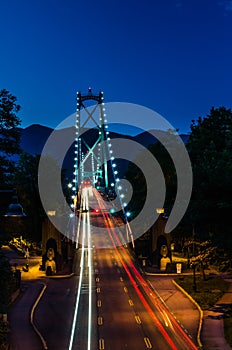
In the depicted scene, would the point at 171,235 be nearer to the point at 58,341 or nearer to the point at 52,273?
the point at 52,273

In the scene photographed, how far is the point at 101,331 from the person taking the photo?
24984 mm

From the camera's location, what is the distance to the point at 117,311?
29578 millimetres

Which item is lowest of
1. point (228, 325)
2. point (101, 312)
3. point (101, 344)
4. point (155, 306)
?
point (101, 344)

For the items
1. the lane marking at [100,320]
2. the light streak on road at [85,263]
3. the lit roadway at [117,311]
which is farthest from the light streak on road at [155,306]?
the light streak on road at [85,263]

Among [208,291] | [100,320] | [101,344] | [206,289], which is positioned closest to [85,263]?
[206,289]

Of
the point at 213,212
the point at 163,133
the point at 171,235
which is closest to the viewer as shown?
the point at 213,212

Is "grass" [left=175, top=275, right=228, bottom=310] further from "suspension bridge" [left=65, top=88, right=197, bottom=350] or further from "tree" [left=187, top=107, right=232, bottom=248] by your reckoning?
"tree" [left=187, top=107, right=232, bottom=248]

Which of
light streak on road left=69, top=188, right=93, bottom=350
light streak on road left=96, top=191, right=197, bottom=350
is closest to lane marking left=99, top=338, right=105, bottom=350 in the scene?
light streak on road left=69, top=188, right=93, bottom=350

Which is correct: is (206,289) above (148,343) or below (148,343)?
above

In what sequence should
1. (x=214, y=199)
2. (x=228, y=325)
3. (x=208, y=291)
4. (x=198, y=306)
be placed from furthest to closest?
(x=208, y=291), (x=198, y=306), (x=228, y=325), (x=214, y=199)

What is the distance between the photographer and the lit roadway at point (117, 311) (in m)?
23.0

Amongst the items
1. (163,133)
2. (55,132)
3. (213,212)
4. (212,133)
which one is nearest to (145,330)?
(213,212)

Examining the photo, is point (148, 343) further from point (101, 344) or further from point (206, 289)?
point (206, 289)

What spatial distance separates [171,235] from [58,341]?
25987mm
